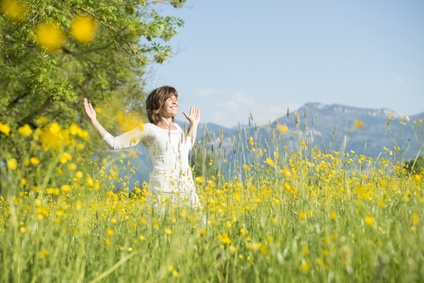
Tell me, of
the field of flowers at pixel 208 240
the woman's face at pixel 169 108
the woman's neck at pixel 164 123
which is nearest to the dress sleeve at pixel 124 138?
the woman's neck at pixel 164 123

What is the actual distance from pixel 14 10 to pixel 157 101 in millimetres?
6656

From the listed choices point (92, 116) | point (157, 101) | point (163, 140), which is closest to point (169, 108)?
point (157, 101)

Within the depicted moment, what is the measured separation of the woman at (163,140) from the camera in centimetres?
540

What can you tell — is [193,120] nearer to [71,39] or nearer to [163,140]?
[163,140]

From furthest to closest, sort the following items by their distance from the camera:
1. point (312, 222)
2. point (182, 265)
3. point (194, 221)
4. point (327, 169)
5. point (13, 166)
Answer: point (327, 169) → point (194, 221) → point (312, 222) → point (182, 265) → point (13, 166)

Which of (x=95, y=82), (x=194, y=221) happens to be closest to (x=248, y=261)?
(x=194, y=221)

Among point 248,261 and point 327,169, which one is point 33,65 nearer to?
point 327,169

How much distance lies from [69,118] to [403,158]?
17.9 metres

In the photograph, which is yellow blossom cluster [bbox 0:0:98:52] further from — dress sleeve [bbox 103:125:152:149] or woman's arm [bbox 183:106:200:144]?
dress sleeve [bbox 103:125:152:149]

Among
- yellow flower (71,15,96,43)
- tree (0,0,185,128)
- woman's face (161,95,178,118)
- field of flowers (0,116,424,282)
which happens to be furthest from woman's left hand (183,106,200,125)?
yellow flower (71,15,96,43)

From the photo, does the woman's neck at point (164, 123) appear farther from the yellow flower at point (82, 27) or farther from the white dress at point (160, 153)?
the yellow flower at point (82, 27)

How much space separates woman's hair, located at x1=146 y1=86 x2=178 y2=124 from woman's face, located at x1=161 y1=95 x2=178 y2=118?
4 cm

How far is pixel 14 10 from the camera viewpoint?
11.0 m

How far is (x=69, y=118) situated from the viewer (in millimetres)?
20438
